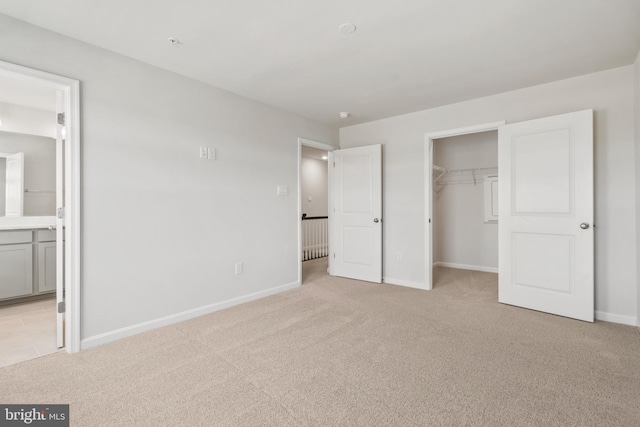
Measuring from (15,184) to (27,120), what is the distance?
31.3 inches

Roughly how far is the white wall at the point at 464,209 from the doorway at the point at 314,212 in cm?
223

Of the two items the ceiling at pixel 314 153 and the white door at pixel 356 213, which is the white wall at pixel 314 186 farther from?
the white door at pixel 356 213

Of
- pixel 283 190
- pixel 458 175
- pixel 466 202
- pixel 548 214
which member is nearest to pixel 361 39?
pixel 283 190

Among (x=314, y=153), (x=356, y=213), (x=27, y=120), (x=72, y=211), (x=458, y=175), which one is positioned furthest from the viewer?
(x=314, y=153)

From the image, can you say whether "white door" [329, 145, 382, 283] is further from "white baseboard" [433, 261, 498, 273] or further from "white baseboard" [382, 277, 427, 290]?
"white baseboard" [433, 261, 498, 273]

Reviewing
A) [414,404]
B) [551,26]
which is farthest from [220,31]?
[414,404]

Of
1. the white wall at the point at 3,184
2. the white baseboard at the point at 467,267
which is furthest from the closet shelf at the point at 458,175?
the white wall at the point at 3,184

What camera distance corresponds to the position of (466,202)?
5.52 metres

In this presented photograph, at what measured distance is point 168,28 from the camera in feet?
7.27

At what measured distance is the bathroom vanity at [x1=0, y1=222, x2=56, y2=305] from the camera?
11.0ft

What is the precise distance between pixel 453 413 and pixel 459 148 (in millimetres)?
4838

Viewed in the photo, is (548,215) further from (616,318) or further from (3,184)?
(3,184)

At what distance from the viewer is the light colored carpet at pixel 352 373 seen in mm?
1641

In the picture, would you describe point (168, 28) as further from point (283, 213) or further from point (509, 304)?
point (509, 304)
